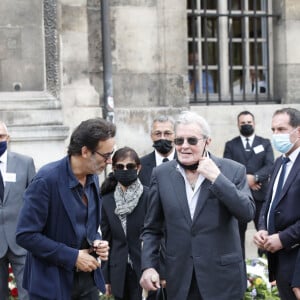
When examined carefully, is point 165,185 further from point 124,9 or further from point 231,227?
point 124,9

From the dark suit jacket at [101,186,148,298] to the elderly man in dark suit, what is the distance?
3.96ft

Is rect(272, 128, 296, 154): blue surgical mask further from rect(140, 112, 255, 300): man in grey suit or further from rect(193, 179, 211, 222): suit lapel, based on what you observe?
rect(193, 179, 211, 222): suit lapel

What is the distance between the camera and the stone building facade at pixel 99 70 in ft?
36.3

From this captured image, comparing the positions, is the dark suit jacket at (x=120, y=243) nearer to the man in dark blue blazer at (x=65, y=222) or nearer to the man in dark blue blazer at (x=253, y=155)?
the man in dark blue blazer at (x=65, y=222)

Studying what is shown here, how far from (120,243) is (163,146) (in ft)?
5.61

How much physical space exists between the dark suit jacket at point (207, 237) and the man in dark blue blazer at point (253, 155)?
555 cm

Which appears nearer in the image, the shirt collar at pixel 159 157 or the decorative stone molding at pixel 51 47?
the shirt collar at pixel 159 157

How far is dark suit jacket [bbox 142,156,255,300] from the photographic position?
5.98 m

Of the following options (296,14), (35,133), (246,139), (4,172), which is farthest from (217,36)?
(4,172)

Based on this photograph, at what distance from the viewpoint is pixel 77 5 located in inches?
472

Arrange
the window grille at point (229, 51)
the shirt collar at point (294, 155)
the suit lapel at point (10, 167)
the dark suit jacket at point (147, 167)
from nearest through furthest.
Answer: the shirt collar at point (294, 155) → the suit lapel at point (10, 167) → the dark suit jacket at point (147, 167) → the window grille at point (229, 51)

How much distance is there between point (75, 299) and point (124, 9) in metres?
7.16

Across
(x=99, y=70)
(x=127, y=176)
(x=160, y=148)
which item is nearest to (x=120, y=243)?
(x=127, y=176)

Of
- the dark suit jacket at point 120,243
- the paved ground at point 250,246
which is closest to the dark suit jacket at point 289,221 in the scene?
the dark suit jacket at point 120,243
